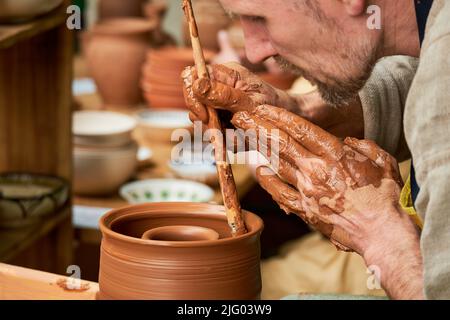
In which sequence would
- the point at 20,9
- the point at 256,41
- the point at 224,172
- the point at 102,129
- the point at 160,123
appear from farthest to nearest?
the point at 160,123 → the point at 102,129 → the point at 20,9 → the point at 256,41 → the point at 224,172

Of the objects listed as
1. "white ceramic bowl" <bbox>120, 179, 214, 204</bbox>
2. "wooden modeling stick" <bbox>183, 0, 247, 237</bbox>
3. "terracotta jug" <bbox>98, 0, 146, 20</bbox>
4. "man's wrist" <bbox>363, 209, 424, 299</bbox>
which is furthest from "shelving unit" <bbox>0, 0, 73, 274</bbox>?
"terracotta jug" <bbox>98, 0, 146, 20</bbox>

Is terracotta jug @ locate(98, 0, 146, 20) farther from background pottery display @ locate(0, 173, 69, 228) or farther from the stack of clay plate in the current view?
background pottery display @ locate(0, 173, 69, 228)

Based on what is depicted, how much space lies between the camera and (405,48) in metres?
1.49

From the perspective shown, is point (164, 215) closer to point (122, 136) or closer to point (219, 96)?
point (219, 96)

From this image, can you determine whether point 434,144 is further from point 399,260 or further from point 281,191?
point 281,191

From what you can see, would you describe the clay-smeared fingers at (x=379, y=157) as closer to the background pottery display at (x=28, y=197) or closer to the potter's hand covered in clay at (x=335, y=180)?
the potter's hand covered in clay at (x=335, y=180)

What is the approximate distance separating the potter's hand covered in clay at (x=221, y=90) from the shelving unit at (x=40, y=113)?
812 millimetres

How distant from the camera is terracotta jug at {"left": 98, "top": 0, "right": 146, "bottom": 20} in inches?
153

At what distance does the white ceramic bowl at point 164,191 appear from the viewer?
2510mm

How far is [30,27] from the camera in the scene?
1955mm

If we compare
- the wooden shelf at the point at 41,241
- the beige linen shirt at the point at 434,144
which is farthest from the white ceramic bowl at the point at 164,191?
the beige linen shirt at the point at 434,144

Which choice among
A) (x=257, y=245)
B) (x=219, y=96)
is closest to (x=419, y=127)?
(x=257, y=245)

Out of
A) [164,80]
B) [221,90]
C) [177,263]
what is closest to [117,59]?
[164,80]

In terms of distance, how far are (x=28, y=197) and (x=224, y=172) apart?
951 millimetres
